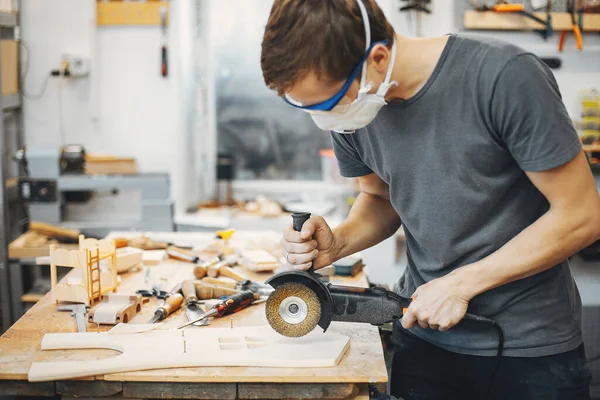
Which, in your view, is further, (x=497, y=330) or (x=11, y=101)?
(x=11, y=101)

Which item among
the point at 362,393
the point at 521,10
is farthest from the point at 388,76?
the point at 521,10


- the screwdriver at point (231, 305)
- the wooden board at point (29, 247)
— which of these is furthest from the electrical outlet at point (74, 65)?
the screwdriver at point (231, 305)

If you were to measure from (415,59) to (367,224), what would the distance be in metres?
0.52

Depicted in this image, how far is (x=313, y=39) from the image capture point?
4.27 ft

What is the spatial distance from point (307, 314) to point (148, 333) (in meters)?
0.39

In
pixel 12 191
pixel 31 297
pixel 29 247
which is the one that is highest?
pixel 12 191

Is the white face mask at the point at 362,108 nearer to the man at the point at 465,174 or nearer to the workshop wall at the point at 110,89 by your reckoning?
the man at the point at 465,174

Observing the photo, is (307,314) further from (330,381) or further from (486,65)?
(486,65)

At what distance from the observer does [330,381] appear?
1.48 metres

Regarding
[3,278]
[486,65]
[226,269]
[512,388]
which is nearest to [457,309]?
[512,388]

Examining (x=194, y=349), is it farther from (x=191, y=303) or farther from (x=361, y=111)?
(x=361, y=111)

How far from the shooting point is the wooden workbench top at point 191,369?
1479 millimetres

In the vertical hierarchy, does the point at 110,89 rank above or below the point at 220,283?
above

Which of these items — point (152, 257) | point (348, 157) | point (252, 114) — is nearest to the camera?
point (348, 157)
